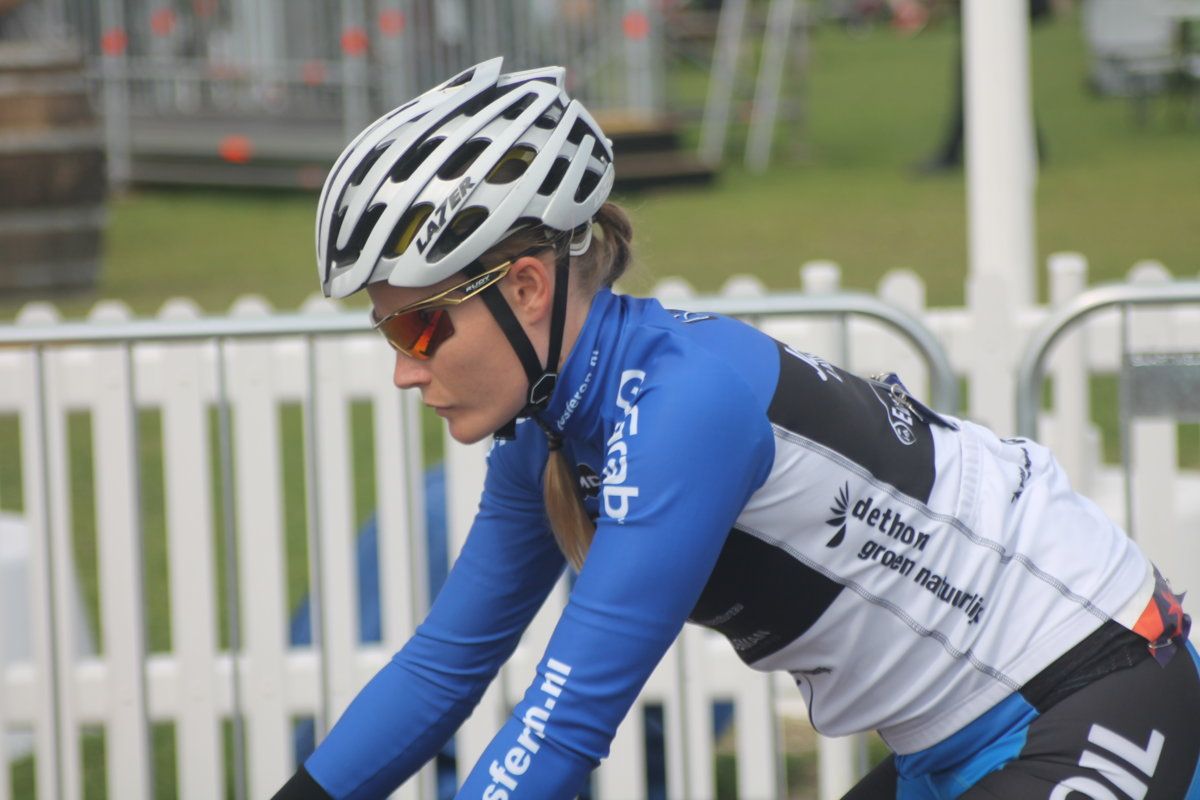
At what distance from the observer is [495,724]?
15.7 feet

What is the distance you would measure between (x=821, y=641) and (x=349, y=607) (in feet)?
9.27

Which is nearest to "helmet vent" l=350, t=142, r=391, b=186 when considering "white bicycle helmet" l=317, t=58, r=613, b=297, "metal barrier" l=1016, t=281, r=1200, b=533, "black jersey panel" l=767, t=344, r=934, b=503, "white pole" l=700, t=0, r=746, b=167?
"white bicycle helmet" l=317, t=58, r=613, b=297

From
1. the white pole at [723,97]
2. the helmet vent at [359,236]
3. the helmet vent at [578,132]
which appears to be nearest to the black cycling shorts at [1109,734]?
the helmet vent at [578,132]

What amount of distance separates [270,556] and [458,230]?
116 inches

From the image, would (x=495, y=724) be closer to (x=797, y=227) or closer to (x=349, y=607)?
(x=349, y=607)

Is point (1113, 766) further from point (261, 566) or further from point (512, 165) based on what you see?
point (261, 566)

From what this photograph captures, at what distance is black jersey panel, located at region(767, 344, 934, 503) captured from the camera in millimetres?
2158

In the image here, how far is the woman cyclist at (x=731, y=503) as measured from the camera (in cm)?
203

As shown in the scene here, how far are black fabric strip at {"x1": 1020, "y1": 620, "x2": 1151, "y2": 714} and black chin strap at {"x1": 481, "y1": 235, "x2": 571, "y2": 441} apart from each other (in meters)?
0.75

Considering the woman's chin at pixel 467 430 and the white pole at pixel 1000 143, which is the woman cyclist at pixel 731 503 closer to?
the woman's chin at pixel 467 430

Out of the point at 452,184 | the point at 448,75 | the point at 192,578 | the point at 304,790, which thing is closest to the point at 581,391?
the point at 452,184

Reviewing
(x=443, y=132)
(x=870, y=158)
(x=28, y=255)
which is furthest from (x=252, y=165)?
(x=443, y=132)

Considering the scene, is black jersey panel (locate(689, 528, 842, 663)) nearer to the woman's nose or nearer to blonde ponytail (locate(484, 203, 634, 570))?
blonde ponytail (locate(484, 203, 634, 570))

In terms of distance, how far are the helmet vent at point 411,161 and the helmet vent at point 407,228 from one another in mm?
53
